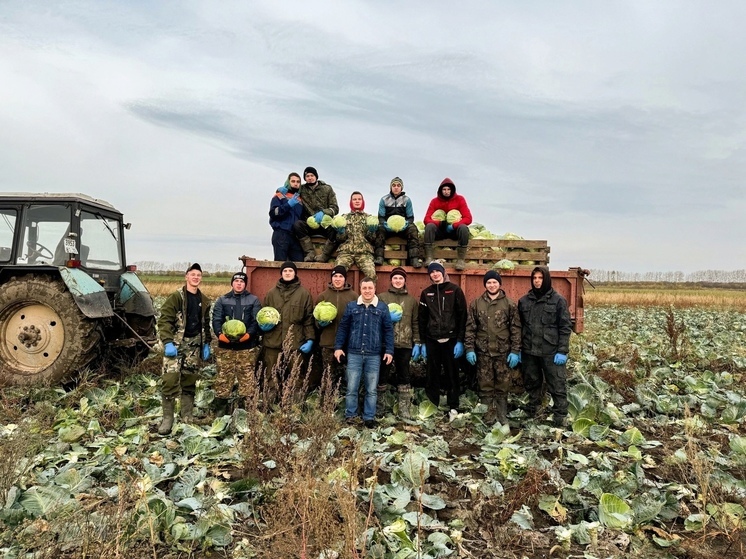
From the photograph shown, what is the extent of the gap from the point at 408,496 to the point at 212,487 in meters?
1.63

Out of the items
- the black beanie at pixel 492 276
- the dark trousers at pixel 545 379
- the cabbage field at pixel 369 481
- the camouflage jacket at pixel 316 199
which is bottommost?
the cabbage field at pixel 369 481

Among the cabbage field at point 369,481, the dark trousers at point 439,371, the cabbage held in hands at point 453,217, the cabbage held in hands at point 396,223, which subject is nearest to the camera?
the cabbage field at point 369,481

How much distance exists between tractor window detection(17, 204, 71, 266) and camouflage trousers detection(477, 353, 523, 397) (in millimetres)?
6211

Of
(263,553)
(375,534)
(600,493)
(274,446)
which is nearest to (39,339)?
(274,446)

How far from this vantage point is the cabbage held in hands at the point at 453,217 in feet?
23.8

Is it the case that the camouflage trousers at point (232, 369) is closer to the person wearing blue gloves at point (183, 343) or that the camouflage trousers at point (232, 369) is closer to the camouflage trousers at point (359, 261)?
the person wearing blue gloves at point (183, 343)

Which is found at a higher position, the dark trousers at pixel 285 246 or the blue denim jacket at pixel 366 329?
the dark trousers at pixel 285 246

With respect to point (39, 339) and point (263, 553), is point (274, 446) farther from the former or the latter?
point (39, 339)

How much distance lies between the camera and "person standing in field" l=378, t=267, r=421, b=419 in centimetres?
661

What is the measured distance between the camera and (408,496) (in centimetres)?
412

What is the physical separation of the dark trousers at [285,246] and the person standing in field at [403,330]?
6.00ft

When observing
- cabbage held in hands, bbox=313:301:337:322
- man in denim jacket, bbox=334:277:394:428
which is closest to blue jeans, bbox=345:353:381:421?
man in denim jacket, bbox=334:277:394:428

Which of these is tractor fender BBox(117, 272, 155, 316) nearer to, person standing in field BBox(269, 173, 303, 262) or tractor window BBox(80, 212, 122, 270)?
tractor window BBox(80, 212, 122, 270)

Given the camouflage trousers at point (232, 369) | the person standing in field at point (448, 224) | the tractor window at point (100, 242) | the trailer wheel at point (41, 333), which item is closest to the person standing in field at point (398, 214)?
the person standing in field at point (448, 224)
